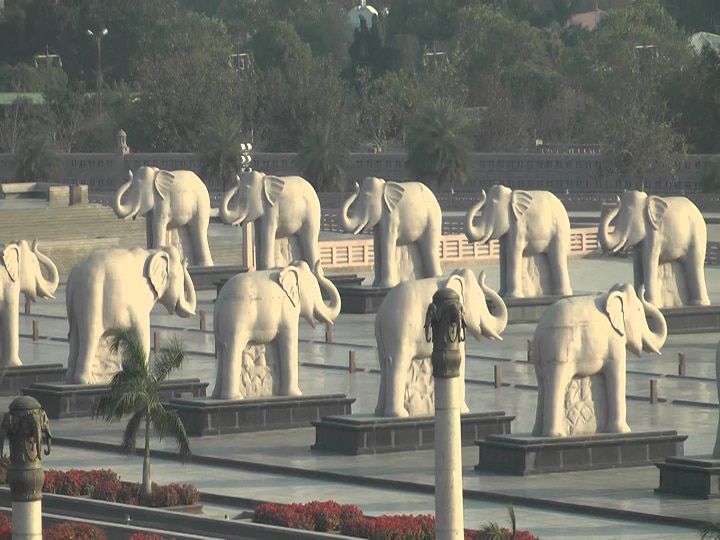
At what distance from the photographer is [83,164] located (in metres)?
111

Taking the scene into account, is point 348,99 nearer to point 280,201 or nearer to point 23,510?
point 280,201

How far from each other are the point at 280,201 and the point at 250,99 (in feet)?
183

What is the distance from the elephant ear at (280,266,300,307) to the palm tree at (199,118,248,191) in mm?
53650

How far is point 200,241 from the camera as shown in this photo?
67312 millimetres

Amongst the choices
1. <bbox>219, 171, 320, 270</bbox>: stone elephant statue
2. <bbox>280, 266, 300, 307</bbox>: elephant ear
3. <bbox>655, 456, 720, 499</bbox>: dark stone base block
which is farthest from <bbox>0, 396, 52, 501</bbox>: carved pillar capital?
<bbox>219, 171, 320, 270</bbox>: stone elephant statue

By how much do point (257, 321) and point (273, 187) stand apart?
21.2 meters

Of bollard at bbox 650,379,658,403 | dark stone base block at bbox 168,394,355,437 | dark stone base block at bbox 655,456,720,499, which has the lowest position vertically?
dark stone base block at bbox 655,456,720,499

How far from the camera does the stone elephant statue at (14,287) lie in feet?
Result: 157

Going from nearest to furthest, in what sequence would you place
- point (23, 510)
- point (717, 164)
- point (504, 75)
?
point (23, 510), point (717, 164), point (504, 75)

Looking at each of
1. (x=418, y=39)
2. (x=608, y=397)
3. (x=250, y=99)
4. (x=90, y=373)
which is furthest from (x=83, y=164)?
(x=608, y=397)

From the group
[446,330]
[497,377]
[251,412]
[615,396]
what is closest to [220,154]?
[497,377]

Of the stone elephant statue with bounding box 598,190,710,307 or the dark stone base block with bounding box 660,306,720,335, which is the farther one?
the stone elephant statue with bounding box 598,190,710,307

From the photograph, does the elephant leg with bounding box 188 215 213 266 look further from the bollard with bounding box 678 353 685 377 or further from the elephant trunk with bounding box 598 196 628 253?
the bollard with bounding box 678 353 685 377

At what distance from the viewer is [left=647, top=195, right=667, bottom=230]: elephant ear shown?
57.5 meters
